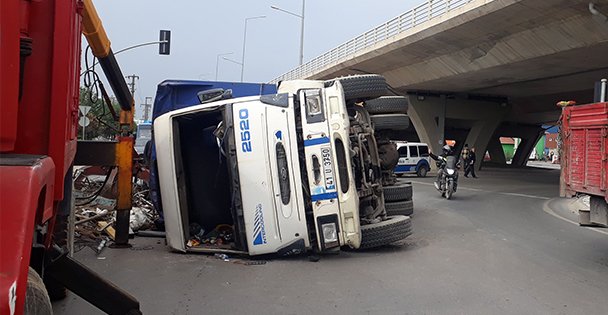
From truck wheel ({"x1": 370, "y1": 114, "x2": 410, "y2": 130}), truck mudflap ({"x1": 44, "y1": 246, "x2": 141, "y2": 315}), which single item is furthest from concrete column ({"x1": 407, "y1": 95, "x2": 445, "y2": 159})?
truck mudflap ({"x1": 44, "y1": 246, "x2": 141, "y2": 315})

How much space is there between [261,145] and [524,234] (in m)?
5.40

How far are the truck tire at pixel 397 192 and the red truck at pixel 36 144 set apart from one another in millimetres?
6046

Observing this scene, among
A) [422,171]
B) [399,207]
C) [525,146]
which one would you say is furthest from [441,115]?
[399,207]

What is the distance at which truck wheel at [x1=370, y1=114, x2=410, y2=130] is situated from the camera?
28.5 ft

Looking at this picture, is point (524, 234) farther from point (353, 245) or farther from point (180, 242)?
point (180, 242)

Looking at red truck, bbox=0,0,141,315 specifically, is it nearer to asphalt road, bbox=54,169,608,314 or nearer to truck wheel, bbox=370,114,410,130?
asphalt road, bbox=54,169,608,314

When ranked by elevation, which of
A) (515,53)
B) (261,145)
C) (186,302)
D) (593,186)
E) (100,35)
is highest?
(515,53)

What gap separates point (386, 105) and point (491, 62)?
14081 mm

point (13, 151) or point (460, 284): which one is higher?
point (13, 151)

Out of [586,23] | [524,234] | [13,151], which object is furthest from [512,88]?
[13,151]

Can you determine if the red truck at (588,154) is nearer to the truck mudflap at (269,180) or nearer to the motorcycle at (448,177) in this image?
the truck mudflap at (269,180)

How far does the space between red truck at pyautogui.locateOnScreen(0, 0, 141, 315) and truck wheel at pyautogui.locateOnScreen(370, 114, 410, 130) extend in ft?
19.8

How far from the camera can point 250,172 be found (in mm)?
6273

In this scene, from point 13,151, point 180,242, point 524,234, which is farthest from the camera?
point 524,234
